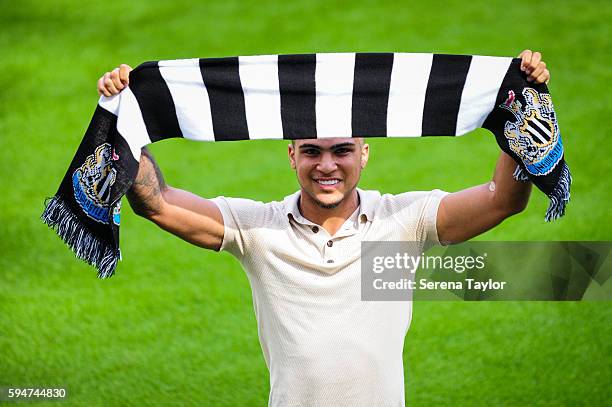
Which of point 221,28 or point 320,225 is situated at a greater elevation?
point 221,28

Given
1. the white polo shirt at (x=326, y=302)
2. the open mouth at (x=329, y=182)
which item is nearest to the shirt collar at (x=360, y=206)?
the white polo shirt at (x=326, y=302)

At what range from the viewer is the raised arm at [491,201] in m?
3.18

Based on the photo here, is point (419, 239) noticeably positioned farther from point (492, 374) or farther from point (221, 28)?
point (221, 28)

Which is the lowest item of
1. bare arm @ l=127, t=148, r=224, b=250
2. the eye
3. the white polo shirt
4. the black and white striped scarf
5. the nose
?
the white polo shirt

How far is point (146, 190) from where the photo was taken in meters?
3.28

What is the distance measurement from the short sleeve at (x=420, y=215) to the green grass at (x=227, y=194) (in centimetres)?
179

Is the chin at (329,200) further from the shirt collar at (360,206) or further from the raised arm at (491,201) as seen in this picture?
the raised arm at (491,201)

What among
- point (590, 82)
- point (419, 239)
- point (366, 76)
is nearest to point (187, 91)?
point (366, 76)

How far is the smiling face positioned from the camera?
331 centimetres

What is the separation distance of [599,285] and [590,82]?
2870mm

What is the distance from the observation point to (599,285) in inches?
217

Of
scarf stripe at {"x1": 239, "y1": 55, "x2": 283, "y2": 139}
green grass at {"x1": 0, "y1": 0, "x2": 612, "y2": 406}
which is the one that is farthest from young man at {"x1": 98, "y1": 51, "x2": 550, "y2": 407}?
green grass at {"x1": 0, "y1": 0, "x2": 612, "y2": 406}

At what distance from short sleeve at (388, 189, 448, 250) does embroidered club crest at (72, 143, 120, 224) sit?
912mm

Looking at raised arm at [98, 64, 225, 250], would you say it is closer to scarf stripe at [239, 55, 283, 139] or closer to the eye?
scarf stripe at [239, 55, 283, 139]
